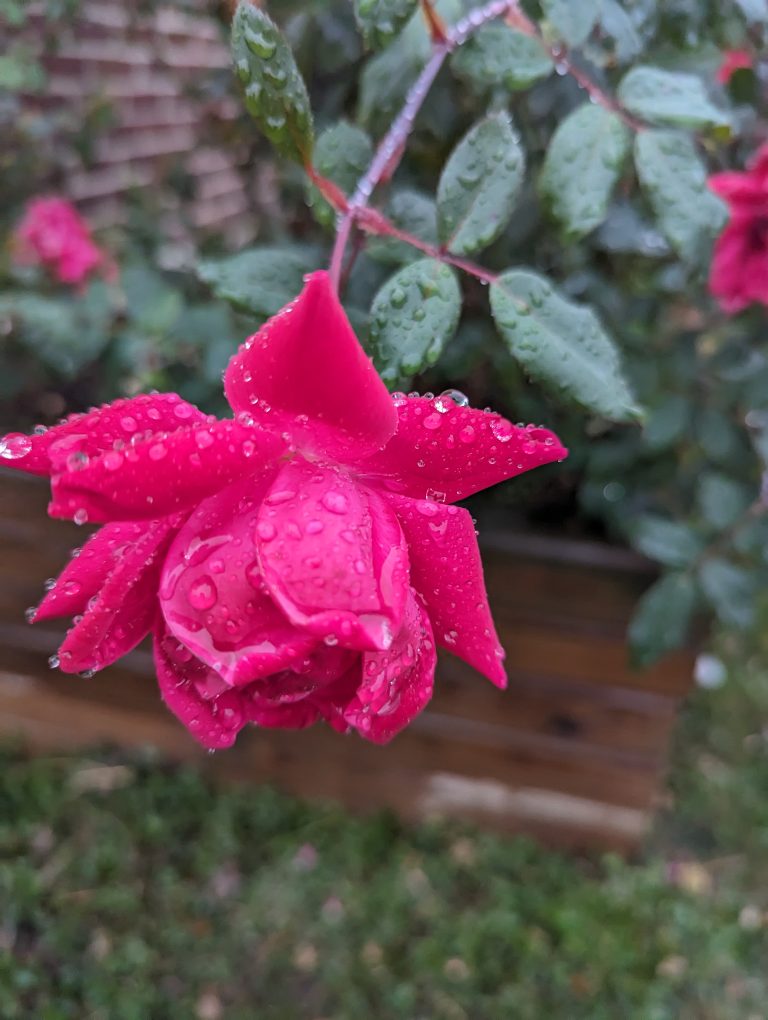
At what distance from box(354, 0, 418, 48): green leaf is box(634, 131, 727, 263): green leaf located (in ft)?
0.69

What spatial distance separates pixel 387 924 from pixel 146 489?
1083mm

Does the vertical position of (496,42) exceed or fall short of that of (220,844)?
it exceeds it

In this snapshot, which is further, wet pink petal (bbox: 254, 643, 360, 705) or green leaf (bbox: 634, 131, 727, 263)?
green leaf (bbox: 634, 131, 727, 263)

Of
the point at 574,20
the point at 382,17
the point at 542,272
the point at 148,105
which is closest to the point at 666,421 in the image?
the point at 542,272

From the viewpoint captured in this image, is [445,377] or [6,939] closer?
[445,377]

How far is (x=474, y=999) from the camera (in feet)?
3.70

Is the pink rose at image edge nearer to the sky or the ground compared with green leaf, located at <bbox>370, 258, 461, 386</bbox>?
nearer to the ground

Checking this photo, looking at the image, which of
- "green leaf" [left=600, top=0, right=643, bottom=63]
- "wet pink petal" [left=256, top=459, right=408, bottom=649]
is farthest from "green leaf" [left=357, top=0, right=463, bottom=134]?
"wet pink petal" [left=256, top=459, right=408, bottom=649]

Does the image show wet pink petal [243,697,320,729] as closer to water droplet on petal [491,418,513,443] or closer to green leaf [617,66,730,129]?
water droplet on petal [491,418,513,443]

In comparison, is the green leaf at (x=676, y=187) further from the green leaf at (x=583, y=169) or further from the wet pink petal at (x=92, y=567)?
the wet pink petal at (x=92, y=567)

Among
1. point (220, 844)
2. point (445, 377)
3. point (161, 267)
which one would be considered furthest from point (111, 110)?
point (220, 844)

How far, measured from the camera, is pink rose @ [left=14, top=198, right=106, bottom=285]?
1.18 metres

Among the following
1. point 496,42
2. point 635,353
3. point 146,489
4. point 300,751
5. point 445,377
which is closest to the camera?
point 146,489

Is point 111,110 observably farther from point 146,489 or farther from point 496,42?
point 146,489
